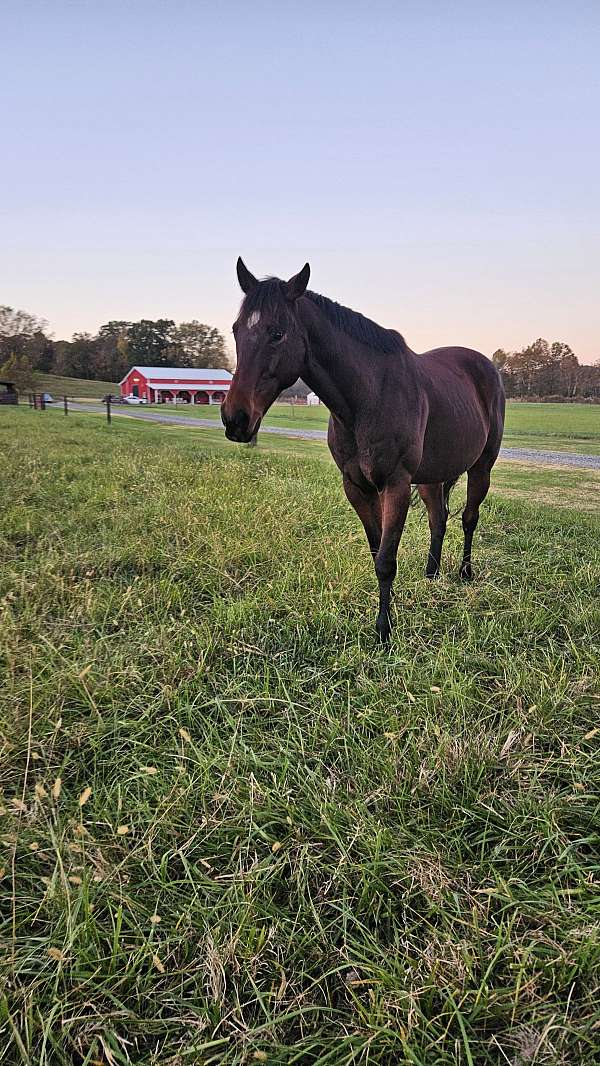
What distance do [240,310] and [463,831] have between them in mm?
2597

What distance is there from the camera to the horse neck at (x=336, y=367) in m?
2.91

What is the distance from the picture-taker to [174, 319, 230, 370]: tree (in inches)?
3275

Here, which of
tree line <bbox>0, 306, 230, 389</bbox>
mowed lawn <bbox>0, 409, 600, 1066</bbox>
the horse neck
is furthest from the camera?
tree line <bbox>0, 306, 230, 389</bbox>

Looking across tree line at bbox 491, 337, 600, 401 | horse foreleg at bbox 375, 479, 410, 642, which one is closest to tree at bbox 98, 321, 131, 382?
tree line at bbox 491, 337, 600, 401

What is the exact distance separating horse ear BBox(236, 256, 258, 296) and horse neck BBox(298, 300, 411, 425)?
0.99ft

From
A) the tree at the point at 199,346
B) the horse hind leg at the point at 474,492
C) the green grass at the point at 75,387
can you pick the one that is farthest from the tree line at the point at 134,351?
the horse hind leg at the point at 474,492

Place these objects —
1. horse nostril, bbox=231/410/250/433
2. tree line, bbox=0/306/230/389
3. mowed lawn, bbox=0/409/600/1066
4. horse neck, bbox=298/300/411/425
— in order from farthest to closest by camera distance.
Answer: tree line, bbox=0/306/230/389 < horse neck, bbox=298/300/411/425 < horse nostril, bbox=231/410/250/433 < mowed lawn, bbox=0/409/600/1066

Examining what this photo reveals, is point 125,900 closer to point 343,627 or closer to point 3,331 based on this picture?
point 343,627

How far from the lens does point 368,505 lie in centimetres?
365

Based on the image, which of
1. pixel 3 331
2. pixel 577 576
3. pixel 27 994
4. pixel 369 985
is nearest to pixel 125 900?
pixel 27 994

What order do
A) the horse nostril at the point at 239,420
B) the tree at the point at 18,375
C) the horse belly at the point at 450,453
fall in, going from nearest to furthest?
the horse nostril at the point at 239,420
the horse belly at the point at 450,453
the tree at the point at 18,375

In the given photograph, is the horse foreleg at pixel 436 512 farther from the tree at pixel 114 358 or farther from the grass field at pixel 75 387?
the tree at pixel 114 358

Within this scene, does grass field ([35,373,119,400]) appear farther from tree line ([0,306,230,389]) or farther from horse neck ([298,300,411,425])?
horse neck ([298,300,411,425])

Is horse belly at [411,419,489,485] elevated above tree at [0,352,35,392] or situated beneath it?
situated beneath
